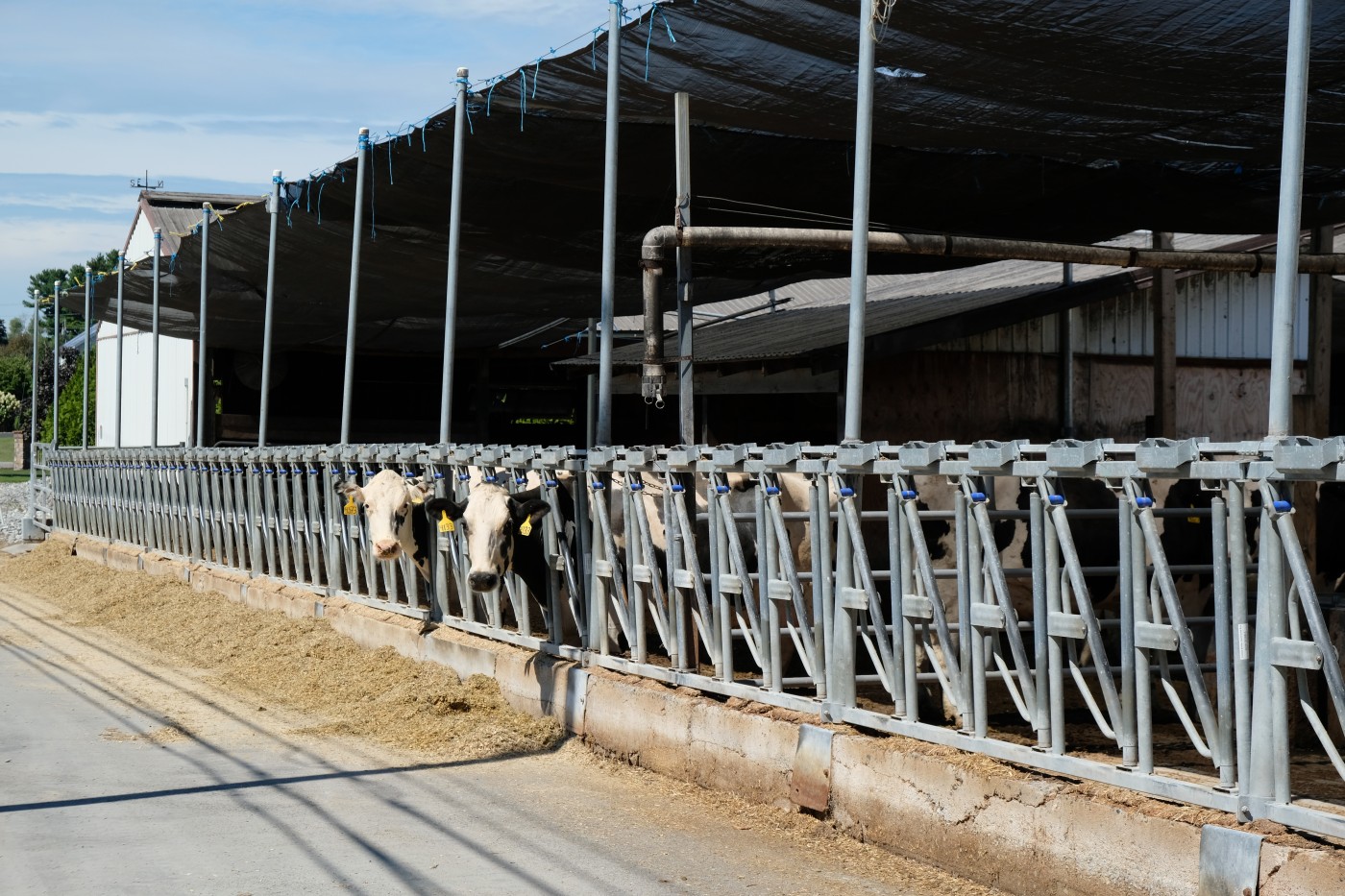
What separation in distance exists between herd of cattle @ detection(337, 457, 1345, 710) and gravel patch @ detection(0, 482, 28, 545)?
2126 cm

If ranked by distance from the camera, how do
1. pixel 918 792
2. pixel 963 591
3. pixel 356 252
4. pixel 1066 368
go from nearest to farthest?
pixel 918 792, pixel 963 591, pixel 356 252, pixel 1066 368

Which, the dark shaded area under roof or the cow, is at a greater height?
the dark shaded area under roof

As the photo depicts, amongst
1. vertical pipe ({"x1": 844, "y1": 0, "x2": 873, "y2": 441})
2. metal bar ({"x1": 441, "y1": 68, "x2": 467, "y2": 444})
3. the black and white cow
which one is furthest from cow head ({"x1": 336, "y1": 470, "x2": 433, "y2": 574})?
vertical pipe ({"x1": 844, "y1": 0, "x2": 873, "y2": 441})

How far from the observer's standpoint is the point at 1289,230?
510 centimetres

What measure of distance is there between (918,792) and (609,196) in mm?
4812

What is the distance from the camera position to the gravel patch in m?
29.4

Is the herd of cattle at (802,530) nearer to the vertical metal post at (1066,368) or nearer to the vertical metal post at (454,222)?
the vertical metal post at (454,222)

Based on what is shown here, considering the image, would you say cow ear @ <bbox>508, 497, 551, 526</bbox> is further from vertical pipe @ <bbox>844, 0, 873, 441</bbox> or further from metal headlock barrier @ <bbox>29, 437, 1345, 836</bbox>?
vertical pipe @ <bbox>844, 0, 873, 441</bbox>

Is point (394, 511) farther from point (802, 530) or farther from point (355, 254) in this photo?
point (355, 254)

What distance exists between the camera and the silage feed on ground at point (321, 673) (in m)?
9.09

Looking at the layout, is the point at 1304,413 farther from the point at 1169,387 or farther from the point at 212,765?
the point at 212,765

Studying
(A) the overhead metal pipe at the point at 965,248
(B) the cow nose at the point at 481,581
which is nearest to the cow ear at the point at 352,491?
(B) the cow nose at the point at 481,581

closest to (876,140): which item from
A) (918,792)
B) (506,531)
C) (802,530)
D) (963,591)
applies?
Answer: (802,530)

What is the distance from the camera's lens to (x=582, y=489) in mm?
9375
